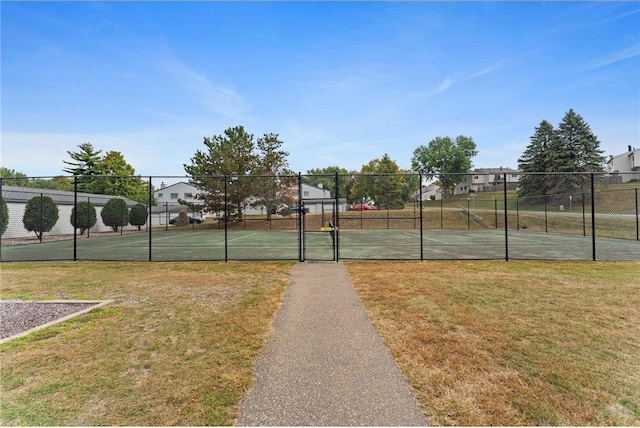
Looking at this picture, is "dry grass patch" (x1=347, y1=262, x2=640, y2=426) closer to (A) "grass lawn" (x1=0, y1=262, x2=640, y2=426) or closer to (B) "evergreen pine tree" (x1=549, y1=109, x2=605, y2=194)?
(A) "grass lawn" (x1=0, y1=262, x2=640, y2=426)

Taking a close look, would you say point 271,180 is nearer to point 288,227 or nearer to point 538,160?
point 288,227

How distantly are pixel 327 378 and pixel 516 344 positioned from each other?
215 centimetres

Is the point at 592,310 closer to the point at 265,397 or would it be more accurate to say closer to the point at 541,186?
the point at 265,397

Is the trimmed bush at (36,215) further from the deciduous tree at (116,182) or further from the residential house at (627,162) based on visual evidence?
the residential house at (627,162)

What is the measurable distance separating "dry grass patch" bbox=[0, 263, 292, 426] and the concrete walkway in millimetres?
196

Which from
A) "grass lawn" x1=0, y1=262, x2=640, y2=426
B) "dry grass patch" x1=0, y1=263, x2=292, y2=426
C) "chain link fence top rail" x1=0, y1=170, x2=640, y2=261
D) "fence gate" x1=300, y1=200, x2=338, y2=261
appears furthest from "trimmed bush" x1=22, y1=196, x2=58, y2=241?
"fence gate" x1=300, y1=200, x2=338, y2=261

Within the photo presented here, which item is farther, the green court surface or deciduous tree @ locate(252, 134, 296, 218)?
deciduous tree @ locate(252, 134, 296, 218)

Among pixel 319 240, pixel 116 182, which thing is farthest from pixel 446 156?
pixel 116 182

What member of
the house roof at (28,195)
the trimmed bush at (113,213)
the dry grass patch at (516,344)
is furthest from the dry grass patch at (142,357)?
the trimmed bush at (113,213)

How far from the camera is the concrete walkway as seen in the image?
208 centimetres

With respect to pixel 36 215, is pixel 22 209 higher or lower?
higher

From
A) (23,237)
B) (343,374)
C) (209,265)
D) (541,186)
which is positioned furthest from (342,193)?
(343,374)

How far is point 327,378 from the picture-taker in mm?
2596

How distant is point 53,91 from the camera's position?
Result: 10.3 metres
